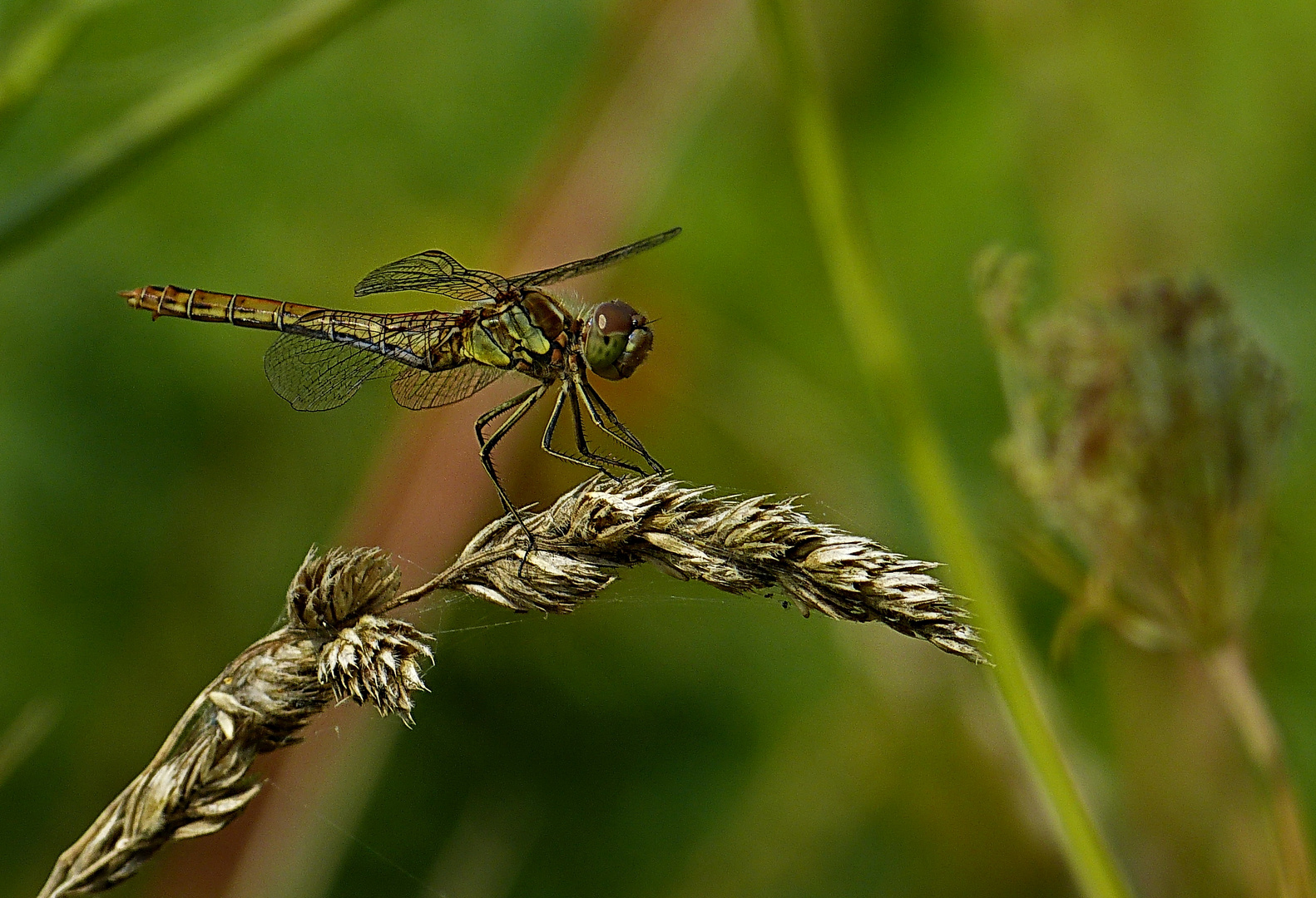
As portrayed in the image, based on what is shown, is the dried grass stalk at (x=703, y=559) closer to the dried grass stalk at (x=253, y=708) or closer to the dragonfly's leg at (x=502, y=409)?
the dried grass stalk at (x=253, y=708)

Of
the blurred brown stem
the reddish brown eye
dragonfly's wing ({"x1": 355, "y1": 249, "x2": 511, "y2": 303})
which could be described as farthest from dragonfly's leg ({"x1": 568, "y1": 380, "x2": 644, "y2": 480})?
the blurred brown stem

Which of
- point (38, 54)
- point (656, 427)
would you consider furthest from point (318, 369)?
point (656, 427)

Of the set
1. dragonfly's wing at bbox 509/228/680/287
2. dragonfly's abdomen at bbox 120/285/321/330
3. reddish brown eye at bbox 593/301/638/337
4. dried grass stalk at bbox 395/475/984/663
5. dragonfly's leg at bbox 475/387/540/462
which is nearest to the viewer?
dried grass stalk at bbox 395/475/984/663

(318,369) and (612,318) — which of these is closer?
(612,318)

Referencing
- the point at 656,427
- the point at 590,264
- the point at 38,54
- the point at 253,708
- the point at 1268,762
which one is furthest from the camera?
the point at 656,427

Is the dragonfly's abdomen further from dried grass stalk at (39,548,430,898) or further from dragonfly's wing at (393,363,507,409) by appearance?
dried grass stalk at (39,548,430,898)

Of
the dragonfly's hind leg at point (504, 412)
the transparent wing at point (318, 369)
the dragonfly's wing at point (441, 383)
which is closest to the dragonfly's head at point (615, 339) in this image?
the dragonfly's hind leg at point (504, 412)

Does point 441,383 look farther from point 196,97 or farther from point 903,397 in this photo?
→ point 903,397
